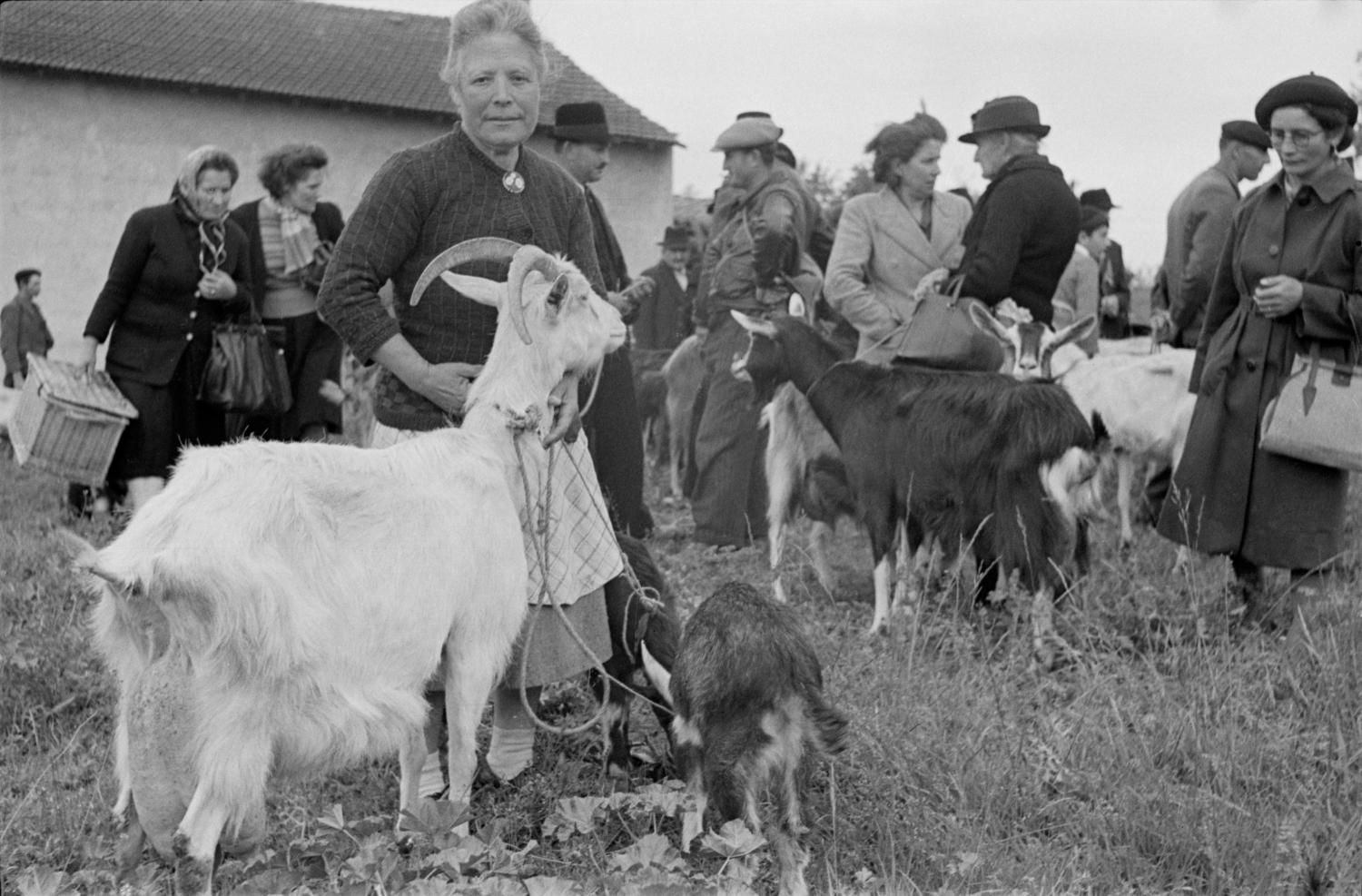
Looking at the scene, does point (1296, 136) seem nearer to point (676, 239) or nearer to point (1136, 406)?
point (1136, 406)

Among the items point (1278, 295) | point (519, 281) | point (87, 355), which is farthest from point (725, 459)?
point (519, 281)

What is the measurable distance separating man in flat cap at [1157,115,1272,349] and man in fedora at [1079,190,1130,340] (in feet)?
10.4

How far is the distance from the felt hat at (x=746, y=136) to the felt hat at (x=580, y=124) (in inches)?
31.9

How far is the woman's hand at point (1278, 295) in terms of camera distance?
5.95 meters

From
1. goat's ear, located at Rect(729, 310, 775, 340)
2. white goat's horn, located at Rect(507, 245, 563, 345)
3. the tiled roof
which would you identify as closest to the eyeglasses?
goat's ear, located at Rect(729, 310, 775, 340)

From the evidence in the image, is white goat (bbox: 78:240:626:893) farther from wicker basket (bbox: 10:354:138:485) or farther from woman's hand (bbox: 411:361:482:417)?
wicker basket (bbox: 10:354:138:485)

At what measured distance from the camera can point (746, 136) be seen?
342 inches

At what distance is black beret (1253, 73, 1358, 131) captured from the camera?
5809 millimetres

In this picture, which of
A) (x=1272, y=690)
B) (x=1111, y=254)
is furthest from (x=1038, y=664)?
(x=1111, y=254)

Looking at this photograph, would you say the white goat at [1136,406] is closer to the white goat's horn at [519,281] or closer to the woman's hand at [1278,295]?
the woman's hand at [1278,295]

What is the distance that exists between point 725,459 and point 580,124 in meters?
2.38

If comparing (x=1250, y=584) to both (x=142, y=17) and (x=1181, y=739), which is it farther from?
(x=142, y=17)

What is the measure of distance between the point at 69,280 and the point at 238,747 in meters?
19.6

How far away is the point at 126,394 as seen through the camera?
27.9ft
